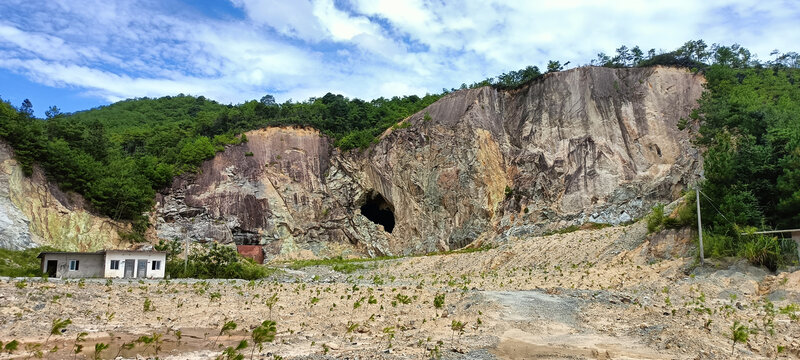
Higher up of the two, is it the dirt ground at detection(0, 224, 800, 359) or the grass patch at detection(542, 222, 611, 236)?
the grass patch at detection(542, 222, 611, 236)

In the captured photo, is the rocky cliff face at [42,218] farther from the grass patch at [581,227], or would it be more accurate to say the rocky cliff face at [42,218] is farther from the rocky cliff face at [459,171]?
the grass patch at [581,227]

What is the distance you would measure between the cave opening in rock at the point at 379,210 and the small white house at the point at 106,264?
25431 mm

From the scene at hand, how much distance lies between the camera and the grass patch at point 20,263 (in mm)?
24609

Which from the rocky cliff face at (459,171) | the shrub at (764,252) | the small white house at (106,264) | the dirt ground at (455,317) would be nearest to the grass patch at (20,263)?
the small white house at (106,264)

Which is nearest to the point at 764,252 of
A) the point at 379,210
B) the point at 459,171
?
A: the point at 459,171

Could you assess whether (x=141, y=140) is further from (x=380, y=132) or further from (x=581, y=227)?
(x=581, y=227)

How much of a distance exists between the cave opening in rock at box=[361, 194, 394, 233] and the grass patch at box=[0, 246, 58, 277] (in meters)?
27.1

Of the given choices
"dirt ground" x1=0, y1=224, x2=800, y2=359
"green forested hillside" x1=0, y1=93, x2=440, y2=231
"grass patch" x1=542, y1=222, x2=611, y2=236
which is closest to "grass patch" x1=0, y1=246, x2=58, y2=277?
"green forested hillside" x1=0, y1=93, x2=440, y2=231

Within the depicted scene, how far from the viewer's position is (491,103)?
51.2 m

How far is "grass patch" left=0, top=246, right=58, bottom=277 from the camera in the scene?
24609 mm

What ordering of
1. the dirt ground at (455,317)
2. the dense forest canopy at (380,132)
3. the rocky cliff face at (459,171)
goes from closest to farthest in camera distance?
1. the dirt ground at (455,317)
2. the dense forest canopy at (380,132)
3. the rocky cliff face at (459,171)

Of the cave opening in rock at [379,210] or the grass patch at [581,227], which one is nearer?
the grass patch at [581,227]

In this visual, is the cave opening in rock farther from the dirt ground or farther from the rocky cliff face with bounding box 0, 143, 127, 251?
the dirt ground

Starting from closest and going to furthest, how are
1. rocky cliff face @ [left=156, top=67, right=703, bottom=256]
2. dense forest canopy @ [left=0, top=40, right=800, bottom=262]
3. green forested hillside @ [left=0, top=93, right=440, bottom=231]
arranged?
dense forest canopy @ [left=0, top=40, right=800, bottom=262] < green forested hillside @ [left=0, top=93, right=440, bottom=231] < rocky cliff face @ [left=156, top=67, right=703, bottom=256]
